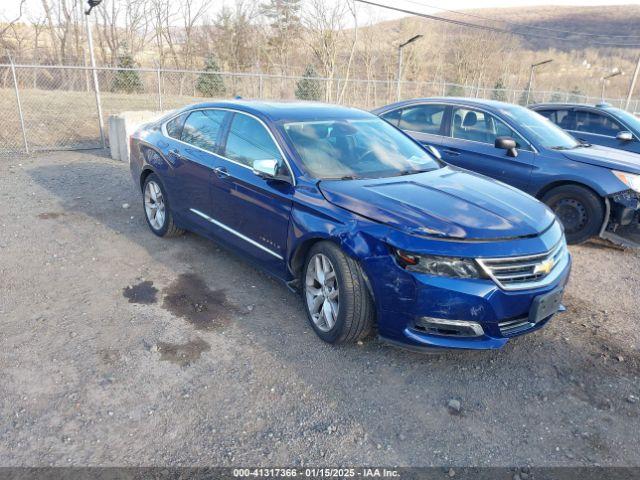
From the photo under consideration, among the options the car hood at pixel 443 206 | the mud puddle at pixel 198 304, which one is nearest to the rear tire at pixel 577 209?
the car hood at pixel 443 206

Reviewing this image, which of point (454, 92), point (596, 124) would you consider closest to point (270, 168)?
point (596, 124)

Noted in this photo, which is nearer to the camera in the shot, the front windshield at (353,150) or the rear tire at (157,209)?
the front windshield at (353,150)

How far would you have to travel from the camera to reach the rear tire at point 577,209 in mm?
5586

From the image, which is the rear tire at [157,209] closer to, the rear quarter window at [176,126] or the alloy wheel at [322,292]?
the rear quarter window at [176,126]

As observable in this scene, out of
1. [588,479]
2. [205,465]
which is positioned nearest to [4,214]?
[205,465]

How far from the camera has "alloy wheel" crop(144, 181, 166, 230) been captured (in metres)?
5.45

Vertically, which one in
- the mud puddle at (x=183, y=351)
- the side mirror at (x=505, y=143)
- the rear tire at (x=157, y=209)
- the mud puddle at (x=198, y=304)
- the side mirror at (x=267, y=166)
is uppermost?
the side mirror at (x=267, y=166)

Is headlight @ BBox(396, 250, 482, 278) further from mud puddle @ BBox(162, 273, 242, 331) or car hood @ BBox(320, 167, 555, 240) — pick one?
mud puddle @ BBox(162, 273, 242, 331)

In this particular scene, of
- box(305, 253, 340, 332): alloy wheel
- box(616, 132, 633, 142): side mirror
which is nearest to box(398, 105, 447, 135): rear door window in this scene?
box(616, 132, 633, 142): side mirror

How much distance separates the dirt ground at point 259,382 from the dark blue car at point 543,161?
107 centimetres

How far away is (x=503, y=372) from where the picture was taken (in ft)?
10.7

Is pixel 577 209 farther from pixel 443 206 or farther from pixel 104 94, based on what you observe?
pixel 104 94

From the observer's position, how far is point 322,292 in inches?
137

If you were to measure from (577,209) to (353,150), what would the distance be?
3293 millimetres
